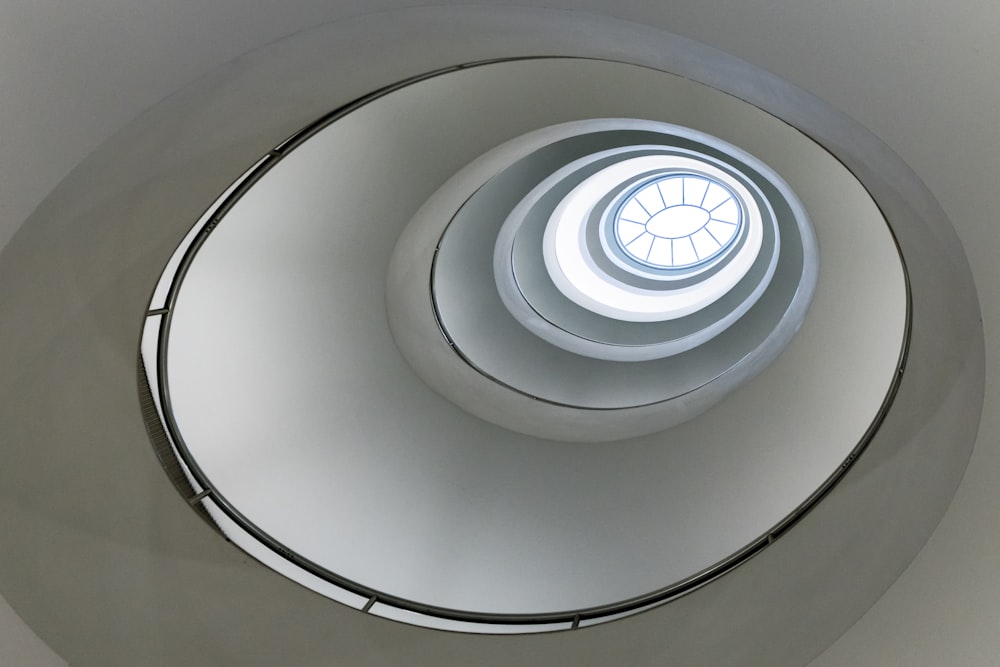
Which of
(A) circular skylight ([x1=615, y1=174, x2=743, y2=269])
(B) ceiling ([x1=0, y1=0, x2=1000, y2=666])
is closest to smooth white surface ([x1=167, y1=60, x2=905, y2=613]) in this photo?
(B) ceiling ([x1=0, y1=0, x2=1000, y2=666])

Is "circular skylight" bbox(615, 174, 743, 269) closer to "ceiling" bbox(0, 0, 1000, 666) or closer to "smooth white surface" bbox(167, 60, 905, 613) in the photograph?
"smooth white surface" bbox(167, 60, 905, 613)

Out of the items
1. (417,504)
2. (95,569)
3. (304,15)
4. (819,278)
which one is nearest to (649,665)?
(417,504)

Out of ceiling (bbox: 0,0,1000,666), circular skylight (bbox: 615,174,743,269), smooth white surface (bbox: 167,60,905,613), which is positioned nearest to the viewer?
ceiling (bbox: 0,0,1000,666)

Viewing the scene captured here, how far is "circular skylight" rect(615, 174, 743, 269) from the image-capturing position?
888 centimetres

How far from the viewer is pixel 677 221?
9.34 m

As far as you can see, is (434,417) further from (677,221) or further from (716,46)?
(677,221)

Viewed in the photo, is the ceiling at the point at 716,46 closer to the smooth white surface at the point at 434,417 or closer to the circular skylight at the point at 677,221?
the smooth white surface at the point at 434,417

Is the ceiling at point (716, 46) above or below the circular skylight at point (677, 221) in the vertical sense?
below

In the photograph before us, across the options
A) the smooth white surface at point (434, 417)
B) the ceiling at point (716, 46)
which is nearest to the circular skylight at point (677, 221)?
the smooth white surface at point (434, 417)

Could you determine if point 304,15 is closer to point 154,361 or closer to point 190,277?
point 154,361

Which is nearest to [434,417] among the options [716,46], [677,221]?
[716,46]

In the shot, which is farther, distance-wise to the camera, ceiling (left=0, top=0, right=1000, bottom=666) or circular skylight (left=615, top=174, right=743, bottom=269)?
circular skylight (left=615, top=174, right=743, bottom=269)

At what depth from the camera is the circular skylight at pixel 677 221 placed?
8882 mm

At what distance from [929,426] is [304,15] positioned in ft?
10.7
